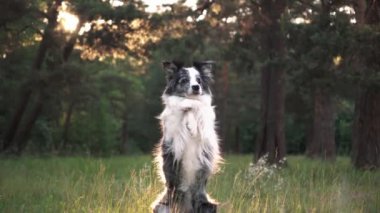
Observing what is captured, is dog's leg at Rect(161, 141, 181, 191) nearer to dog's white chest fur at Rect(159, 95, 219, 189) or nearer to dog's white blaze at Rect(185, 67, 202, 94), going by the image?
dog's white chest fur at Rect(159, 95, 219, 189)

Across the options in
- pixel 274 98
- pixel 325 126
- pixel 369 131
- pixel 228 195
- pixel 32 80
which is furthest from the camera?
pixel 325 126

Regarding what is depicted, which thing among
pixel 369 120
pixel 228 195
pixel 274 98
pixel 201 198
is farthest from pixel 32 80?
pixel 201 198

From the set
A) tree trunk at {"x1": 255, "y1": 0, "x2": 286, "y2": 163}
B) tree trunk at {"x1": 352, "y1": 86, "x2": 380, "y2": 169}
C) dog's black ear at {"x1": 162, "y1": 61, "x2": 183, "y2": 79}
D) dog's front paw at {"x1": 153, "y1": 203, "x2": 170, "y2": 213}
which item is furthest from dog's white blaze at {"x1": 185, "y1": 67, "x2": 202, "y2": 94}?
tree trunk at {"x1": 255, "y1": 0, "x2": 286, "y2": 163}

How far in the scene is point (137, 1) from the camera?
21719 mm

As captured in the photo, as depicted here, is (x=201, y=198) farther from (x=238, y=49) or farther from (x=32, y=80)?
(x=32, y=80)

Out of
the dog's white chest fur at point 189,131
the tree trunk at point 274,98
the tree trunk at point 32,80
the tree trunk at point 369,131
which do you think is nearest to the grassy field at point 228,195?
the dog's white chest fur at point 189,131

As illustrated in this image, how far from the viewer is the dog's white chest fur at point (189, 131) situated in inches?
267

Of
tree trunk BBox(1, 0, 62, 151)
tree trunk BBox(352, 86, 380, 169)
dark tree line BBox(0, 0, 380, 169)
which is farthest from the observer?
tree trunk BBox(1, 0, 62, 151)

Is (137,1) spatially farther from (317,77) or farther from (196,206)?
(196,206)

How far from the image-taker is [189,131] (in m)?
6.79

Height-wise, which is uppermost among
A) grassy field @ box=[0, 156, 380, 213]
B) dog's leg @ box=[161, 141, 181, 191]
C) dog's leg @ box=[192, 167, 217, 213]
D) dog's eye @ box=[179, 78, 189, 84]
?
dog's eye @ box=[179, 78, 189, 84]

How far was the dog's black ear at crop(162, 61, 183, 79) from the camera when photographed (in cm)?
702

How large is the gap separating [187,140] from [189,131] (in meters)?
0.12

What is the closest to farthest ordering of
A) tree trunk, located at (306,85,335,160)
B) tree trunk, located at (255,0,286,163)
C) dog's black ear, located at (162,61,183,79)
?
dog's black ear, located at (162,61,183,79)
tree trunk, located at (255,0,286,163)
tree trunk, located at (306,85,335,160)
